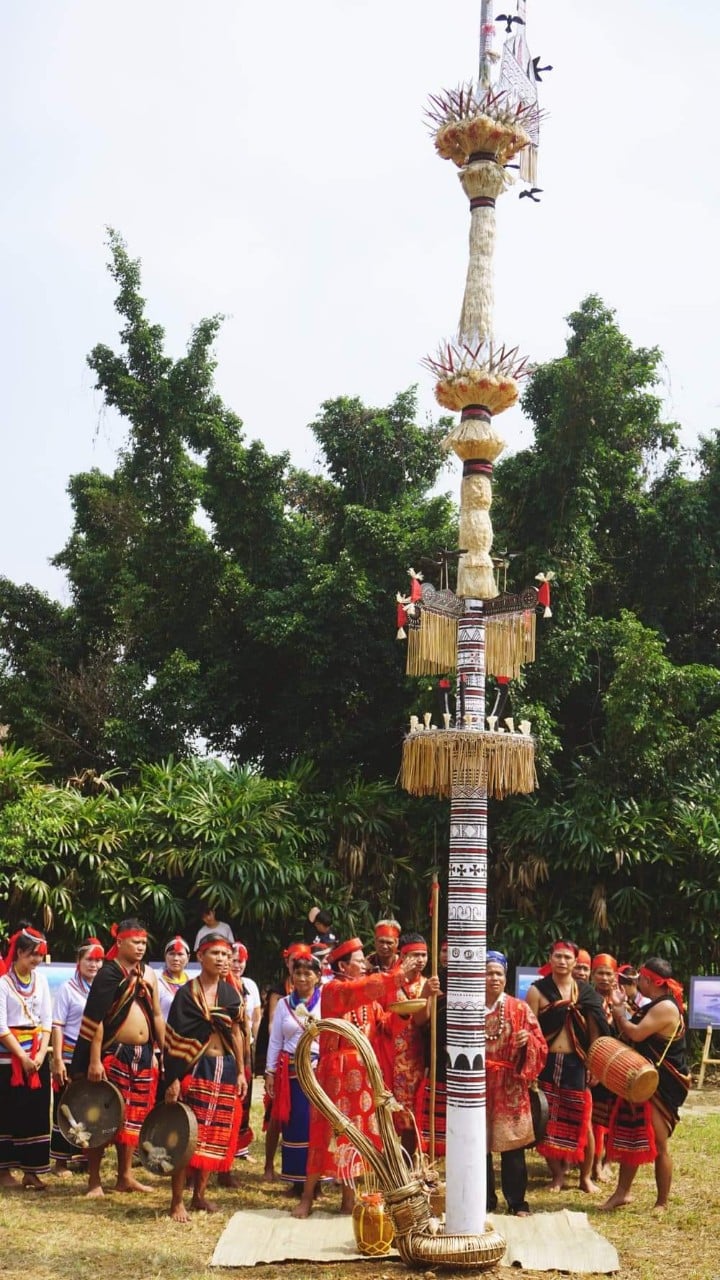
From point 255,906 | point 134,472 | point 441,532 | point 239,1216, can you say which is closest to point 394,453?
point 441,532

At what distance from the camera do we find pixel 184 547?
1738cm

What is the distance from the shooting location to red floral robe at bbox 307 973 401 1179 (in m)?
7.50

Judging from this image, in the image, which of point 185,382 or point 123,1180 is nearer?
point 123,1180

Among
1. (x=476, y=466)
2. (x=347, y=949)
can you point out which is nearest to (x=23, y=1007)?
(x=347, y=949)

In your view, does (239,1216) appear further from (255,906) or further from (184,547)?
(184,547)

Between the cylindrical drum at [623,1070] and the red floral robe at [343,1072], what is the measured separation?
4.47 ft

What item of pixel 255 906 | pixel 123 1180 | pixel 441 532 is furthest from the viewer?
pixel 441 532

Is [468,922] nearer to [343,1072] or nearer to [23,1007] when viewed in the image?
[343,1072]

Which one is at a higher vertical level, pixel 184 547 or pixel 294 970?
pixel 184 547

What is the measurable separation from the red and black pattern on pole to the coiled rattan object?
1.15 feet

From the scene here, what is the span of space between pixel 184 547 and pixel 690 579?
21.7 feet

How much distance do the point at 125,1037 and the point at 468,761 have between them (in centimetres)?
300

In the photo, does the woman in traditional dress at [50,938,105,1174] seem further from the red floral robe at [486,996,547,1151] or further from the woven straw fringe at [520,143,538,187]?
the woven straw fringe at [520,143,538,187]

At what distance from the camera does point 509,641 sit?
7.01 meters
